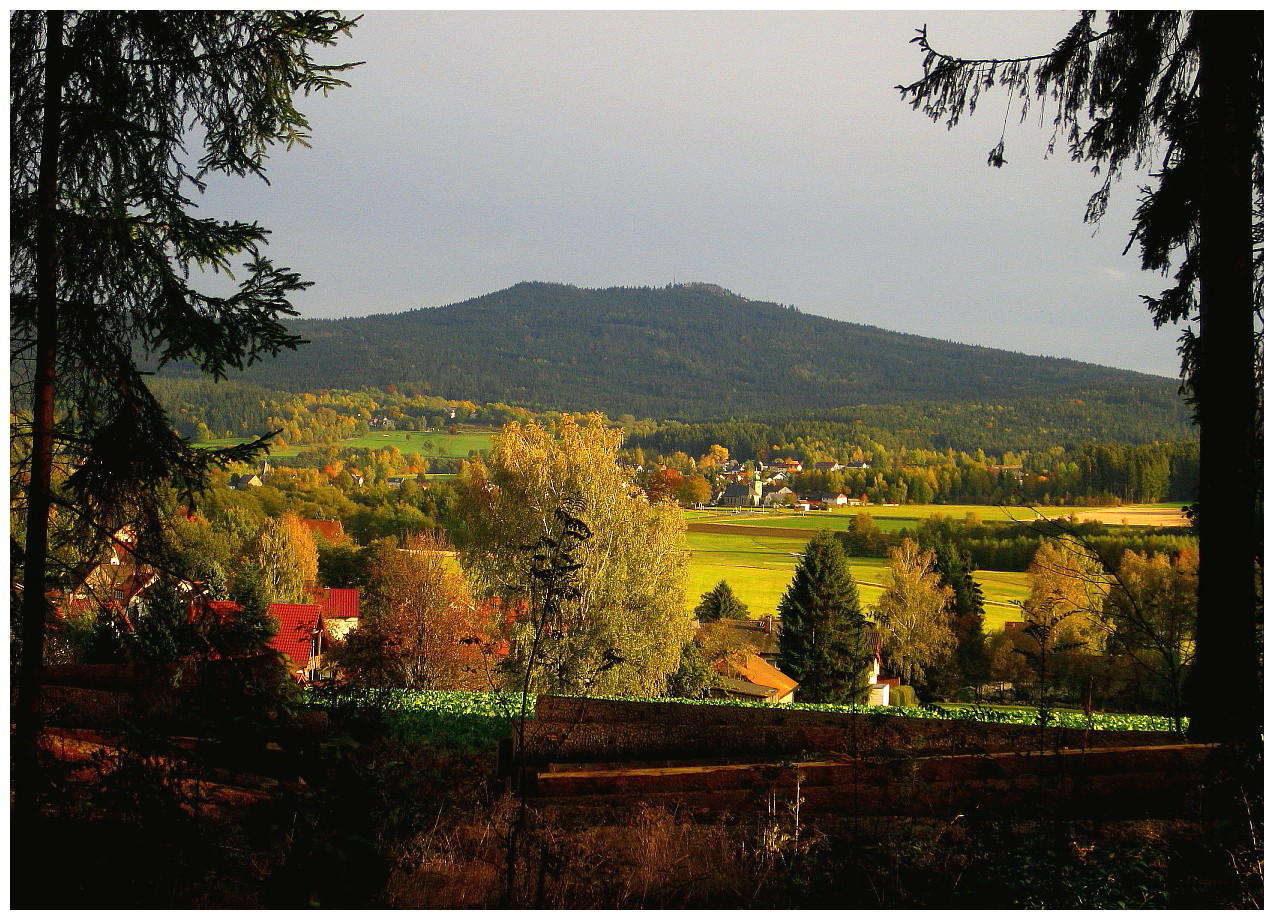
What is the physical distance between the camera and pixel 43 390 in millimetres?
3631

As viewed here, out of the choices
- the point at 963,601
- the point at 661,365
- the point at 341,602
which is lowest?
the point at 341,602

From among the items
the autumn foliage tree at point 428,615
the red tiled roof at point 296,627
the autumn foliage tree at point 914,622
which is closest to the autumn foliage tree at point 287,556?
the autumn foliage tree at point 428,615

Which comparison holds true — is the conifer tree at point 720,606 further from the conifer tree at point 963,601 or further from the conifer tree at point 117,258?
the conifer tree at point 117,258

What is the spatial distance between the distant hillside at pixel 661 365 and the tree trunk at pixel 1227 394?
99752mm

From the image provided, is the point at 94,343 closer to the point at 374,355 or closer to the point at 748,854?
the point at 748,854

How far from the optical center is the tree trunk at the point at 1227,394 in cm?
450

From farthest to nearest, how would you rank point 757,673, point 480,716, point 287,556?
point 287,556
point 757,673
point 480,716

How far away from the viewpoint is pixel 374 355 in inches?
5349

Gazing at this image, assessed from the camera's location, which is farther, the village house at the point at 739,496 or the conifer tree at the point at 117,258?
the village house at the point at 739,496

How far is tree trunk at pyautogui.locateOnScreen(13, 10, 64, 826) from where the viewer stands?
3.36 metres

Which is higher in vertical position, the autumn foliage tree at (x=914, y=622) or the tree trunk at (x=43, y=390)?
the tree trunk at (x=43, y=390)

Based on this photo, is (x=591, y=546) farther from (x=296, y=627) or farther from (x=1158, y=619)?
(x=1158, y=619)

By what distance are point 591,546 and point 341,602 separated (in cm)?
1967

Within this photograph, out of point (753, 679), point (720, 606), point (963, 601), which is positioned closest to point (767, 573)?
point (720, 606)
